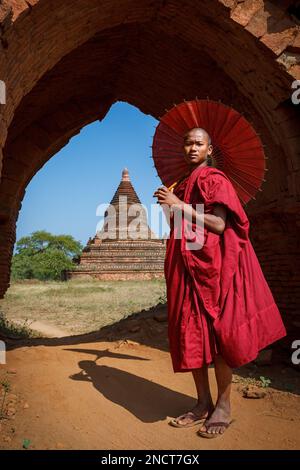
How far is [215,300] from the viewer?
9.02 ft

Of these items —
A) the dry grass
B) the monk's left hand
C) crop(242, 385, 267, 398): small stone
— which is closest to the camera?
the monk's left hand

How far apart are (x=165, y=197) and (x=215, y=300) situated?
2.70ft

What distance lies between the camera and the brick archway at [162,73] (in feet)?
12.0

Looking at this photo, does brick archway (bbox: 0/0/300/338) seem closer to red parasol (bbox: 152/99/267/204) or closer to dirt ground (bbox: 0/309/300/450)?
red parasol (bbox: 152/99/267/204)

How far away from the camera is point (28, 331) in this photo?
820cm

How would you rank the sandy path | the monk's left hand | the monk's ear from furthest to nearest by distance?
the monk's ear
the monk's left hand
the sandy path

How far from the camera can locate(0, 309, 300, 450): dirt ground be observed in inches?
103

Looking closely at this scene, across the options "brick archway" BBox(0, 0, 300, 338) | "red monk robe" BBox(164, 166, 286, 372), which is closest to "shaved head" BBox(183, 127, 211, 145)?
"red monk robe" BBox(164, 166, 286, 372)

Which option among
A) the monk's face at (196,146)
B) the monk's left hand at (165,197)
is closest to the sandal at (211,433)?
the monk's left hand at (165,197)

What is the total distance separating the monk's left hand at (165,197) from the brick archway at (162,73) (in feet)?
4.63

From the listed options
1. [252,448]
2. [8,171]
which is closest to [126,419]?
[252,448]

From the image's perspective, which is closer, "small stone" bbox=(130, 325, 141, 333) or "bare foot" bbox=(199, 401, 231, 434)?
"bare foot" bbox=(199, 401, 231, 434)

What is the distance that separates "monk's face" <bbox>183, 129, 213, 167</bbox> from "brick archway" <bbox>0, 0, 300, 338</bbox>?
1532 mm

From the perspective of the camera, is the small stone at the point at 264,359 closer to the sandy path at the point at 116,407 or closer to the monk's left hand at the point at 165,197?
the sandy path at the point at 116,407
